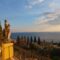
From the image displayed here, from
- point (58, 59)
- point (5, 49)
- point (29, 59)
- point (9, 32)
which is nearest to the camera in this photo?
point (5, 49)

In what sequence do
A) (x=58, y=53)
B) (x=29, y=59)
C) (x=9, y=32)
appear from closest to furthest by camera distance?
1. (x=9, y=32)
2. (x=29, y=59)
3. (x=58, y=53)

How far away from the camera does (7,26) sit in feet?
16.6

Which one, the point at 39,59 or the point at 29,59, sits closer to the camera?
the point at 29,59

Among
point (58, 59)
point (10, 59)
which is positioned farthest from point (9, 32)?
point (58, 59)

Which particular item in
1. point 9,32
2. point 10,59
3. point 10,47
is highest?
point 9,32

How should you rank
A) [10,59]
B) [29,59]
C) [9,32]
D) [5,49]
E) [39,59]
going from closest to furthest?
1. [5,49]
2. [10,59]
3. [9,32]
4. [29,59]
5. [39,59]

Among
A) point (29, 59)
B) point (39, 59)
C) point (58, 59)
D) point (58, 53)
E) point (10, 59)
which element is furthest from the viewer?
point (58, 53)

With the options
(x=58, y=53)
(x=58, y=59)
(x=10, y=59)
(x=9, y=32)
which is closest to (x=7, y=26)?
(x=9, y=32)

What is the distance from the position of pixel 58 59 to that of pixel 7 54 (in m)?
13.7

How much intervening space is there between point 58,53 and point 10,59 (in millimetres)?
17926

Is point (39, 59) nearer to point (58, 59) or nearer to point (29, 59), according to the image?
point (29, 59)

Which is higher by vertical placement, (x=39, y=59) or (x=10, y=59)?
(x=10, y=59)

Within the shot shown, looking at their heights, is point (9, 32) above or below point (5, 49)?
above

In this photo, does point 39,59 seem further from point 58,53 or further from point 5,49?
point 5,49
